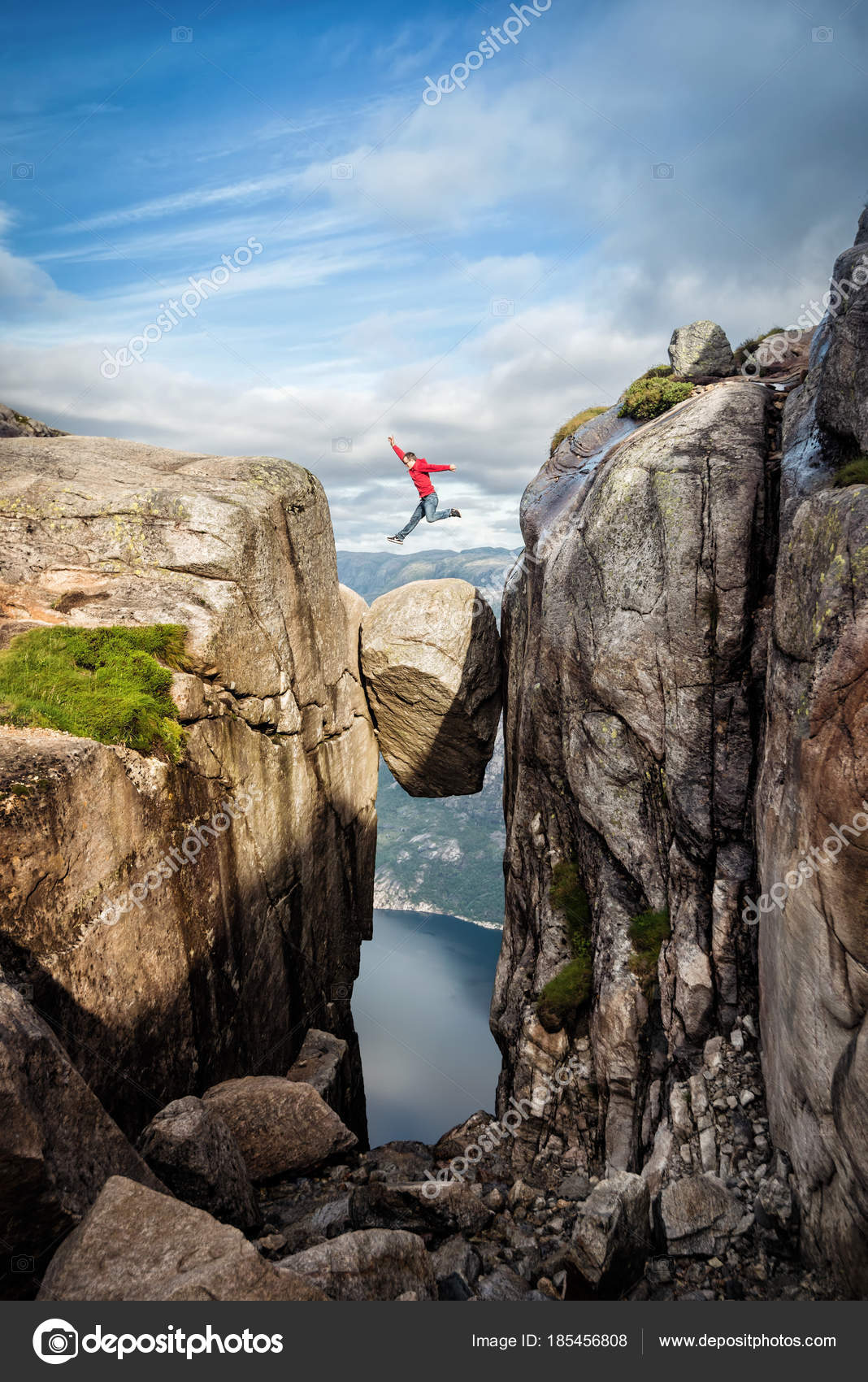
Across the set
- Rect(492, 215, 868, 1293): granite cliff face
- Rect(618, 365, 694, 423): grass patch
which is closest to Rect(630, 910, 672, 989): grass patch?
Rect(492, 215, 868, 1293): granite cliff face

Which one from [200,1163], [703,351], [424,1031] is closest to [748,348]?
[703,351]

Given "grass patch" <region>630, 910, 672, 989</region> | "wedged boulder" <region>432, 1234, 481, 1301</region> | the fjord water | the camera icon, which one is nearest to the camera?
the camera icon

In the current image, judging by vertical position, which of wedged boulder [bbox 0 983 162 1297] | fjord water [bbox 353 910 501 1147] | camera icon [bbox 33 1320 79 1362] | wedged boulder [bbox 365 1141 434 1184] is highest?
wedged boulder [bbox 0 983 162 1297]

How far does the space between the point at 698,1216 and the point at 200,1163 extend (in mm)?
6383

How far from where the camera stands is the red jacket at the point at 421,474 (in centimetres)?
2414

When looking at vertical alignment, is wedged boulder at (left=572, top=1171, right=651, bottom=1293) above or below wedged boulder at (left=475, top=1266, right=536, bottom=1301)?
above

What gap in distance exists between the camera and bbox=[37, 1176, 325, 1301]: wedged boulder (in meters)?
5.81

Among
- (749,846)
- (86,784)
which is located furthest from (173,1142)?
(749,846)

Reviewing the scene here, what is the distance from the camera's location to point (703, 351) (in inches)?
830

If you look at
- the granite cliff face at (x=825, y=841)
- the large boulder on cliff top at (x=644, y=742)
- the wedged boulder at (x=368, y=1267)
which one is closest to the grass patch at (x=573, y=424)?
the large boulder on cliff top at (x=644, y=742)

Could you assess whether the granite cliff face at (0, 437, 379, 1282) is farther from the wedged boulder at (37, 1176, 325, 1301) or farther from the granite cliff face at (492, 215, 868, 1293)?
the granite cliff face at (492, 215, 868, 1293)

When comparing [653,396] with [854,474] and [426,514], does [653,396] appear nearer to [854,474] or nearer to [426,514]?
[426,514]

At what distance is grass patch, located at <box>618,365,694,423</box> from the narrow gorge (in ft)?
1.25

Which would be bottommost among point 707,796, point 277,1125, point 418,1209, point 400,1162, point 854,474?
point 400,1162
